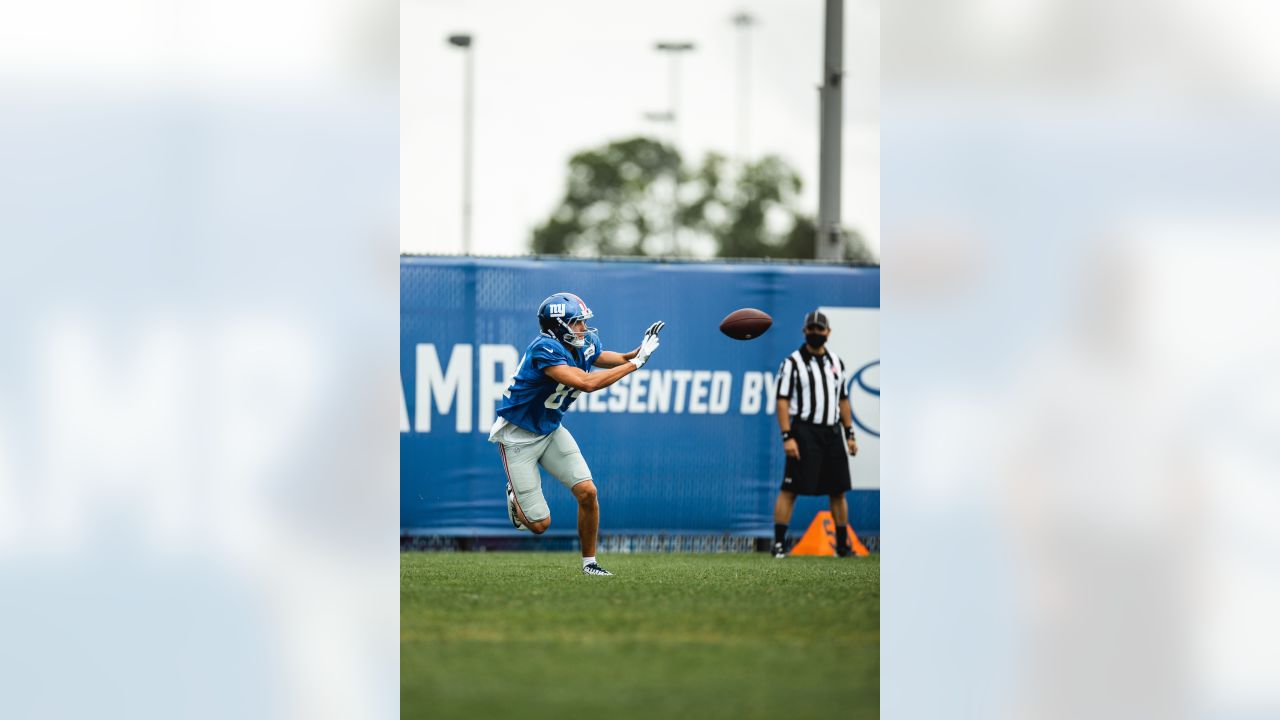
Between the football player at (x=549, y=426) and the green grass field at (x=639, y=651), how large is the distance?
2.41 ft

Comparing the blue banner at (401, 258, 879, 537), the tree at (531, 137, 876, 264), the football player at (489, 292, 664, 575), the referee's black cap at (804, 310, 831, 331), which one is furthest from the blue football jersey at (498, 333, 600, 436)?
the tree at (531, 137, 876, 264)

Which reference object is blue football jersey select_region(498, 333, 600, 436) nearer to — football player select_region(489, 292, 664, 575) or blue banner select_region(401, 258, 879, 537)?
football player select_region(489, 292, 664, 575)

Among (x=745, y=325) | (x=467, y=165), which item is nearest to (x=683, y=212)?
(x=467, y=165)

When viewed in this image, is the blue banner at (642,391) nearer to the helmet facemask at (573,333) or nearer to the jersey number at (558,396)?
the jersey number at (558,396)

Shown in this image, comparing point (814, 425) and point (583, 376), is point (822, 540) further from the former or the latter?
point (583, 376)

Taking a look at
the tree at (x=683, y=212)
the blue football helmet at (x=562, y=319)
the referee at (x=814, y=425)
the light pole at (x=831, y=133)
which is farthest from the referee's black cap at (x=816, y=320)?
the tree at (x=683, y=212)

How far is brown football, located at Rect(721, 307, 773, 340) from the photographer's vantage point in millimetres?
6391

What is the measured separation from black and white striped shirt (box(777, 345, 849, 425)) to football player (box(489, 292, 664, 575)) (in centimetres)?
175

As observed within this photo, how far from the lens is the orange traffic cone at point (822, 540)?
802 centimetres

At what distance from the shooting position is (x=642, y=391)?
8211 mm

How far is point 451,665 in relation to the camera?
3617 mm
